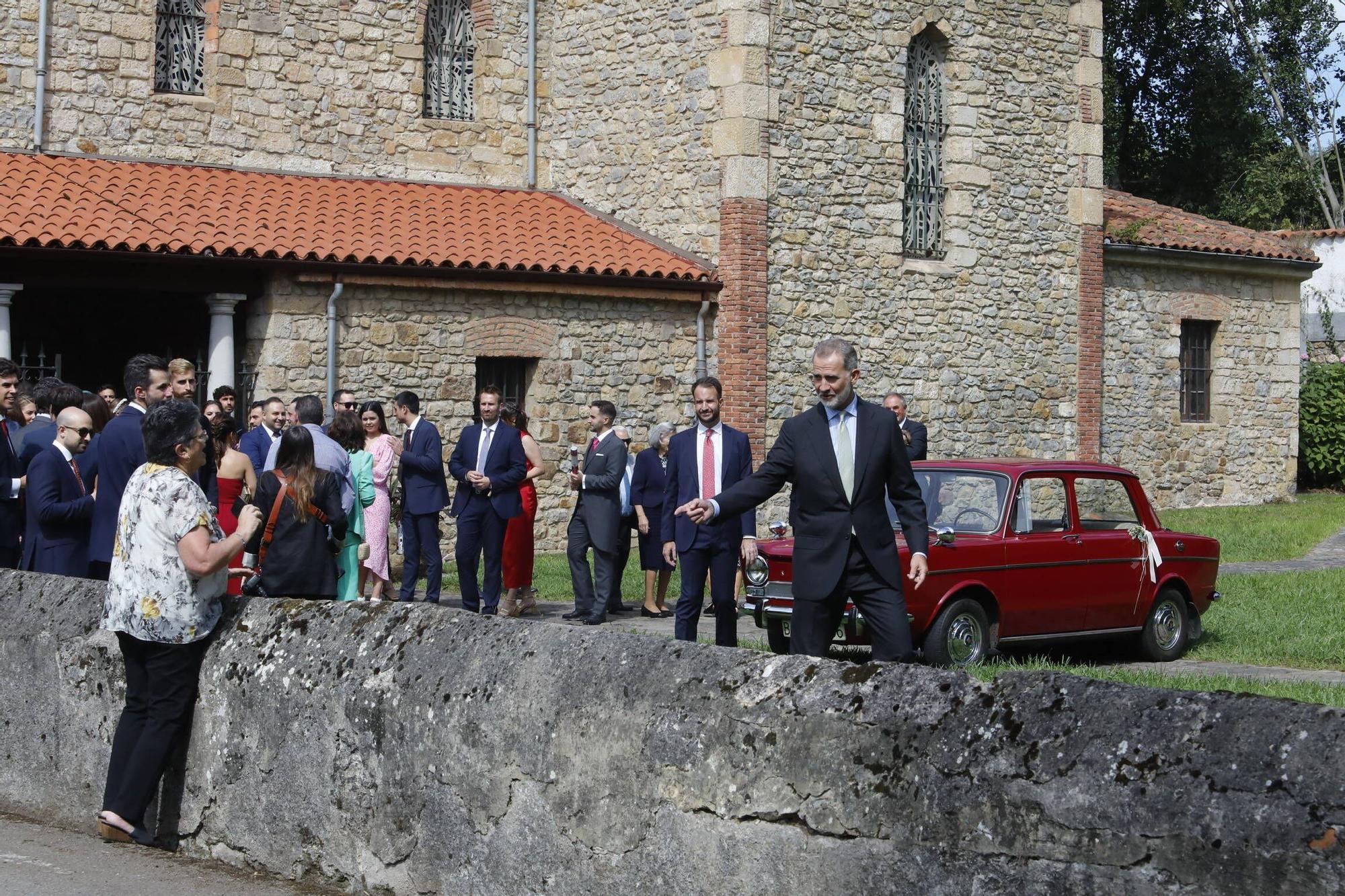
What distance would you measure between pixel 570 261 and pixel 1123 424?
916 centimetres

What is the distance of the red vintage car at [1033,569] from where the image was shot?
10.7m

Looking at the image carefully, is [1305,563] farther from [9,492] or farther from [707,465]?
[9,492]

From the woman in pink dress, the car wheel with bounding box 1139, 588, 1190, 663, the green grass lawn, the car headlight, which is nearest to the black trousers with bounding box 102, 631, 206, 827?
the car headlight

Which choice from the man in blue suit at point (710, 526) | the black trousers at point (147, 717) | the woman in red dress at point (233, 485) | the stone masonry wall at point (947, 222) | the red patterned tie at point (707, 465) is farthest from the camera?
the stone masonry wall at point (947, 222)

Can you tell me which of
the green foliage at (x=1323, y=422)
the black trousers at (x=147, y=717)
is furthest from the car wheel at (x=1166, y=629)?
the green foliage at (x=1323, y=422)

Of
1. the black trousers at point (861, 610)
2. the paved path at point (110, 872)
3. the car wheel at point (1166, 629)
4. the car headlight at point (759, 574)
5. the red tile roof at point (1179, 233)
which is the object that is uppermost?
the red tile roof at point (1179, 233)

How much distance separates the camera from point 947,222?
21891 mm

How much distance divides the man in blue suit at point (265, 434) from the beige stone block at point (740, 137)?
857cm

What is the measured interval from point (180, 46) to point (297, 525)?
1434 centimetres

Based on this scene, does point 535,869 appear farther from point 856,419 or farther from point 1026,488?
point 1026,488

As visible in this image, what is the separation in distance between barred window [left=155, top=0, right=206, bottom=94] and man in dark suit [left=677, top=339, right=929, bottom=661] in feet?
51.3

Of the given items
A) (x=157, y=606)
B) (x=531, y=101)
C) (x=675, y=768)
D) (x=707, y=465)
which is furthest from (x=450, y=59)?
(x=675, y=768)

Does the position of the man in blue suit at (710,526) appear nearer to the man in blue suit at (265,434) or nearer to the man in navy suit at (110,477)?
the man in navy suit at (110,477)

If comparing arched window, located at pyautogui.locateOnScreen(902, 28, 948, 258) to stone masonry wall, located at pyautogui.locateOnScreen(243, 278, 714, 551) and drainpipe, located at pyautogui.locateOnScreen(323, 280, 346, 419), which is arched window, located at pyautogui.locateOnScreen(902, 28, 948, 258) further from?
drainpipe, located at pyautogui.locateOnScreen(323, 280, 346, 419)
